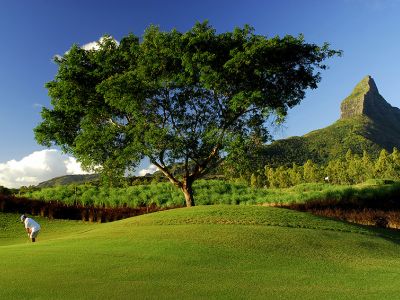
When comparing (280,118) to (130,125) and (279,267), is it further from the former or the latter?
(279,267)

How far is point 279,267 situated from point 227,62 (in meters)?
15.9

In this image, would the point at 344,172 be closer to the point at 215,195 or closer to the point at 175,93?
the point at 215,195

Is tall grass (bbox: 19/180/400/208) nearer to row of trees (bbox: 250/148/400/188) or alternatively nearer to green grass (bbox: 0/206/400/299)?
green grass (bbox: 0/206/400/299)

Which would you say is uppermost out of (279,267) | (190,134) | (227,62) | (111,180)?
(227,62)

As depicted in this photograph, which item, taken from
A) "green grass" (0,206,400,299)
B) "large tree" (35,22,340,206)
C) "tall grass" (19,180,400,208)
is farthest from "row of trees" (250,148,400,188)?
"green grass" (0,206,400,299)

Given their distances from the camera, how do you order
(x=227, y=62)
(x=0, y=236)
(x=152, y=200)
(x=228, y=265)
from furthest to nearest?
(x=152, y=200) < (x=227, y=62) < (x=0, y=236) < (x=228, y=265)

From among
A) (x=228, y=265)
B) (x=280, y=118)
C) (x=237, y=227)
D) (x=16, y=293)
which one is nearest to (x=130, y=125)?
(x=280, y=118)

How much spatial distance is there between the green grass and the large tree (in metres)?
8.44

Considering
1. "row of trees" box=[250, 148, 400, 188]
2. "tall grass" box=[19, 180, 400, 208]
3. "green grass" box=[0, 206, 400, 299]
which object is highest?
"row of trees" box=[250, 148, 400, 188]

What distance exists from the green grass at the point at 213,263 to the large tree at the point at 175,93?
8440mm

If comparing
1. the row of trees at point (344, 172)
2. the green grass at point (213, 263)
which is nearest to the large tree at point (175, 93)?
the green grass at point (213, 263)

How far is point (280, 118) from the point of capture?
28203 mm

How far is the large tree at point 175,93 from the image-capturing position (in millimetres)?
26359

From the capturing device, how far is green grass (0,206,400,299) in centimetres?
905
